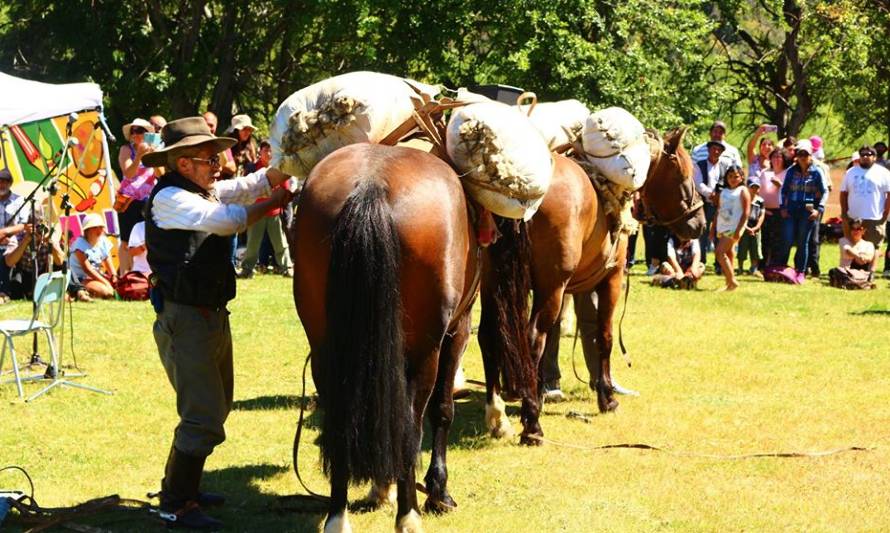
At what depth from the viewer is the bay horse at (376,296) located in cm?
488

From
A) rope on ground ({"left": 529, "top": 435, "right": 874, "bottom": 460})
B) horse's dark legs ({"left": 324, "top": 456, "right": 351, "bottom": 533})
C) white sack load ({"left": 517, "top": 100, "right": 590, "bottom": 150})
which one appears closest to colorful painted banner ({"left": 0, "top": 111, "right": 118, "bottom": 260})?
white sack load ({"left": 517, "top": 100, "right": 590, "bottom": 150})

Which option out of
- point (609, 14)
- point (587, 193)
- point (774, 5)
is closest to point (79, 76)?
point (609, 14)

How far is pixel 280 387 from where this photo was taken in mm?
9609

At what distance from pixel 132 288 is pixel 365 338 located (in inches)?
391

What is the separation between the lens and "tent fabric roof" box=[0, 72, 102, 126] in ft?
42.3

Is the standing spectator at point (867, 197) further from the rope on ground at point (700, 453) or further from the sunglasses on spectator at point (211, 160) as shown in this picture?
the sunglasses on spectator at point (211, 160)

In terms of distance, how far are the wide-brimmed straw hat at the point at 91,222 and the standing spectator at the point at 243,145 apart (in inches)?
73.2

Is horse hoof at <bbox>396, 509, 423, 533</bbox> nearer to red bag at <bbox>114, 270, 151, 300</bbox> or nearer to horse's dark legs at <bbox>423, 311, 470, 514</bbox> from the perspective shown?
horse's dark legs at <bbox>423, 311, 470, 514</bbox>

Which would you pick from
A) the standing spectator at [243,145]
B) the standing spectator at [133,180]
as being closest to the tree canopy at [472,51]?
the standing spectator at [243,145]

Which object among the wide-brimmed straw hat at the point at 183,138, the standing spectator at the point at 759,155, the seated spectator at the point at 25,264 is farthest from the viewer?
the standing spectator at the point at 759,155

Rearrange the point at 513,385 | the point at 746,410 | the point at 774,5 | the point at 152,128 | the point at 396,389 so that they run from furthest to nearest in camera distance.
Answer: the point at 774,5, the point at 152,128, the point at 746,410, the point at 513,385, the point at 396,389

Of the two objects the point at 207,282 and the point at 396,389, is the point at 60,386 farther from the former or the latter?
the point at 396,389

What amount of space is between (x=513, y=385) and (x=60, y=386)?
4212 mm

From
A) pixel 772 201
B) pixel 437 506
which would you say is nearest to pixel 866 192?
pixel 772 201
